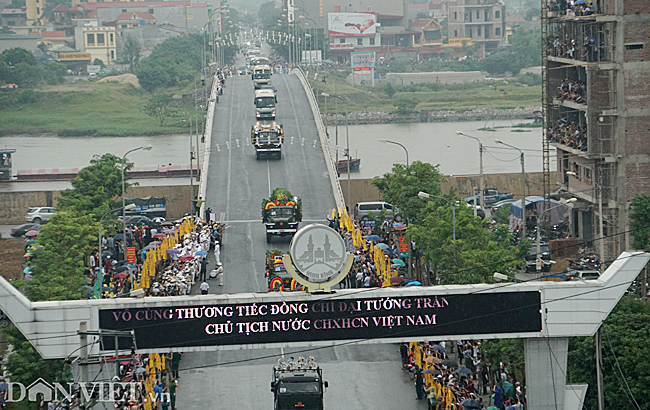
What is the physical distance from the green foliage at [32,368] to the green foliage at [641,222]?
2831cm

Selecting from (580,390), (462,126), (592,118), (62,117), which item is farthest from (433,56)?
(580,390)

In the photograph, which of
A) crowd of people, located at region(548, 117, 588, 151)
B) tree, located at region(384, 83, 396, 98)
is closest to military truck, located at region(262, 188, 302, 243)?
crowd of people, located at region(548, 117, 588, 151)

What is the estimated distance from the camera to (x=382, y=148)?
117500 mm

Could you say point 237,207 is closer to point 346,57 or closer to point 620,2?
point 620,2

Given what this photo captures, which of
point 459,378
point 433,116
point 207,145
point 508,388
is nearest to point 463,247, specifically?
point 459,378

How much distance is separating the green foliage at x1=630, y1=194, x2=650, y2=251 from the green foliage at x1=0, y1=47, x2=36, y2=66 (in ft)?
414

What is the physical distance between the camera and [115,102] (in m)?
153

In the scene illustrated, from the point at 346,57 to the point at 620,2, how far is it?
136 meters

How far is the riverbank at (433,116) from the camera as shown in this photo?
484 feet

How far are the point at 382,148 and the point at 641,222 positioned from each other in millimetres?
68968

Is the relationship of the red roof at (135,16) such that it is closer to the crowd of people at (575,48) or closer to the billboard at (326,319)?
the crowd of people at (575,48)

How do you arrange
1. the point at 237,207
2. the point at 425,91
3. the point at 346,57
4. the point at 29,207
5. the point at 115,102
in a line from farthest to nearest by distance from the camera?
the point at 346,57, the point at 425,91, the point at 115,102, the point at 29,207, the point at 237,207

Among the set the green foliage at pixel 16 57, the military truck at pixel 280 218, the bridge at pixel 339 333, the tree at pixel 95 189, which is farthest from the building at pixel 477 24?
the bridge at pixel 339 333

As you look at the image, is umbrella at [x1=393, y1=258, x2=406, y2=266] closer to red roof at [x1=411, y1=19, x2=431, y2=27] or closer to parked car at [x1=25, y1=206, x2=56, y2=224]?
parked car at [x1=25, y1=206, x2=56, y2=224]
